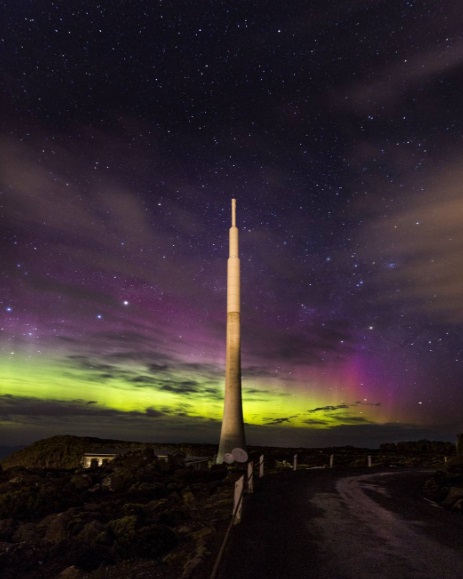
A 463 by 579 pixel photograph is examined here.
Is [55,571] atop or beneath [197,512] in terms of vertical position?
beneath

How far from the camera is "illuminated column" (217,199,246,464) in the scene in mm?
39188

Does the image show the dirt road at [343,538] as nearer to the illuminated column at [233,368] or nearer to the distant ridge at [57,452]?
the illuminated column at [233,368]

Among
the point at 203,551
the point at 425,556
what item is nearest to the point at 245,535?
the point at 203,551

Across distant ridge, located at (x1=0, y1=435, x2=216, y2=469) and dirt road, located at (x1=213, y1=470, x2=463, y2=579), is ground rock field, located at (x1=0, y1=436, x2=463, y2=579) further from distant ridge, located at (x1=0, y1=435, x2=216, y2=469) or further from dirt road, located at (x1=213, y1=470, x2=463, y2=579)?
distant ridge, located at (x1=0, y1=435, x2=216, y2=469)

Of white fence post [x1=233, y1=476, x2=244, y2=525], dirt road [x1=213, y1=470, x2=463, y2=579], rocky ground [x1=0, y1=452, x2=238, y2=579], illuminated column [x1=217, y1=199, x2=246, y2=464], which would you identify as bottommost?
rocky ground [x1=0, y1=452, x2=238, y2=579]

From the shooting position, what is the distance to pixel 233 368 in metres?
41.5

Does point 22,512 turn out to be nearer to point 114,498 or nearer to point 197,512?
point 114,498

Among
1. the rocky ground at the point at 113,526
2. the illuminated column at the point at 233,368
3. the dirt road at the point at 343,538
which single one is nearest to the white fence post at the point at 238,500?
the dirt road at the point at 343,538

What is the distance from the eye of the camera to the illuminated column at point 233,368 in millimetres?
39188

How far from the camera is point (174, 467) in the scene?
30.3 meters

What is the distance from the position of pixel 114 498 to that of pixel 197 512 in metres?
7.75

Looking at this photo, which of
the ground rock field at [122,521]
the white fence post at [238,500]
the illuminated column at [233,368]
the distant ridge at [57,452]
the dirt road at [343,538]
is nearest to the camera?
the dirt road at [343,538]

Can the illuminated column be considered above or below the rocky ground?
above

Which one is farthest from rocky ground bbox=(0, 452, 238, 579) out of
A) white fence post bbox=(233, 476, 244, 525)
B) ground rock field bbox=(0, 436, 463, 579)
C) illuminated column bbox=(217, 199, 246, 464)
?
illuminated column bbox=(217, 199, 246, 464)
